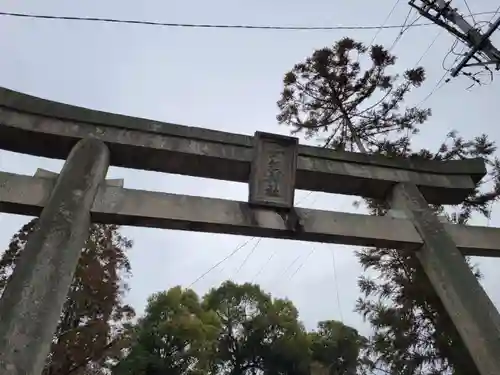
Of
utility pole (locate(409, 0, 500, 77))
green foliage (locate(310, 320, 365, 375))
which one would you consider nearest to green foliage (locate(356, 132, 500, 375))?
utility pole (locate(409, 0, 500, 77))

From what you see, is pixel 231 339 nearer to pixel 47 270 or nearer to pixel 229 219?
pixel 229 219

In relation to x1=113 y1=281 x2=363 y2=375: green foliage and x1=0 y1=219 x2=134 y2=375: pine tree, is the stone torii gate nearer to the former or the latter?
x1=0 y1=219 x2=134 y2=375: pine tree

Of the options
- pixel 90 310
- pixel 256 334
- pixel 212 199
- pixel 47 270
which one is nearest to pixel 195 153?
pixel 212 199

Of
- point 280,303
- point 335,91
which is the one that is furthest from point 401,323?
point 280,303

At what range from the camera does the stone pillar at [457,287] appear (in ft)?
14.6

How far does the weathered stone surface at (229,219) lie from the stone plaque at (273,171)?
0.16 m

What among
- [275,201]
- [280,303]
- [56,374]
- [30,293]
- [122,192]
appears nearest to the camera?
[30,293]

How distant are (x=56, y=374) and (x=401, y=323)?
7.37 m

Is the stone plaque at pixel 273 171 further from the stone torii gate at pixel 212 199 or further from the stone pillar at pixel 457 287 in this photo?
the stone pillar at pixel 457 287

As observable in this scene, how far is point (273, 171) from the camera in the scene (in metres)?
5.49

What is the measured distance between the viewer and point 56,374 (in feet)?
33.1

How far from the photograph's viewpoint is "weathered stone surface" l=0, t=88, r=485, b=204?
5.10m

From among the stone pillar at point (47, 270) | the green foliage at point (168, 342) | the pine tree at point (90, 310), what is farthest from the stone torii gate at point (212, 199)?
the green foliage at point (168, 342)

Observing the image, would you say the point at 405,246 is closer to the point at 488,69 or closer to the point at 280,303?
the point at 488,69
